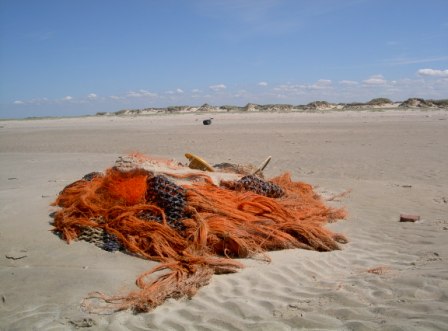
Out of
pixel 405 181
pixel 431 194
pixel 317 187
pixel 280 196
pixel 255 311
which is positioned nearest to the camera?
pixel 255 311

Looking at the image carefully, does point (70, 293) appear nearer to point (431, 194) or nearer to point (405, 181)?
point (431, 194)

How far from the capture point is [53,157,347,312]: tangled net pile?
402cm

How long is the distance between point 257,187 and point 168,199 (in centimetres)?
151

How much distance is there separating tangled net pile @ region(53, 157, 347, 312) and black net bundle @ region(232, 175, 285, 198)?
0.60 feet

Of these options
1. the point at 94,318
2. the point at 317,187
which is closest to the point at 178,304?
the point at 94,318

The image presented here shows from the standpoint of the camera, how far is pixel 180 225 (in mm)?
4516

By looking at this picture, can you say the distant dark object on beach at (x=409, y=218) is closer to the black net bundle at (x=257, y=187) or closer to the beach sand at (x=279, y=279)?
the beach sand at (x=279, y=279)

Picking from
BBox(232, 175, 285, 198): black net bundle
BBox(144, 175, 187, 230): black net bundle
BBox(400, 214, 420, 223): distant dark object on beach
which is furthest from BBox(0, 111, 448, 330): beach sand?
BBox(232, 175, 285, 198): black net bundle

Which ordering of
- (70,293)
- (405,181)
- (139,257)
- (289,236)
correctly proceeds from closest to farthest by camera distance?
(70,293)
(139,257)
(289,236)
(405,181)

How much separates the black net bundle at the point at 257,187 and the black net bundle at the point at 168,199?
1.10m

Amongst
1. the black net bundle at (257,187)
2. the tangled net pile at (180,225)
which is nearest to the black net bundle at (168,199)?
the tangled net pile at (180,225)

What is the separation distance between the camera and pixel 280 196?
19.3ft

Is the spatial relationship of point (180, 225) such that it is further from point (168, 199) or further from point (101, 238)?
point (101, 238)

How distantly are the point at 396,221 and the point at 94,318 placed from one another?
444 cm
